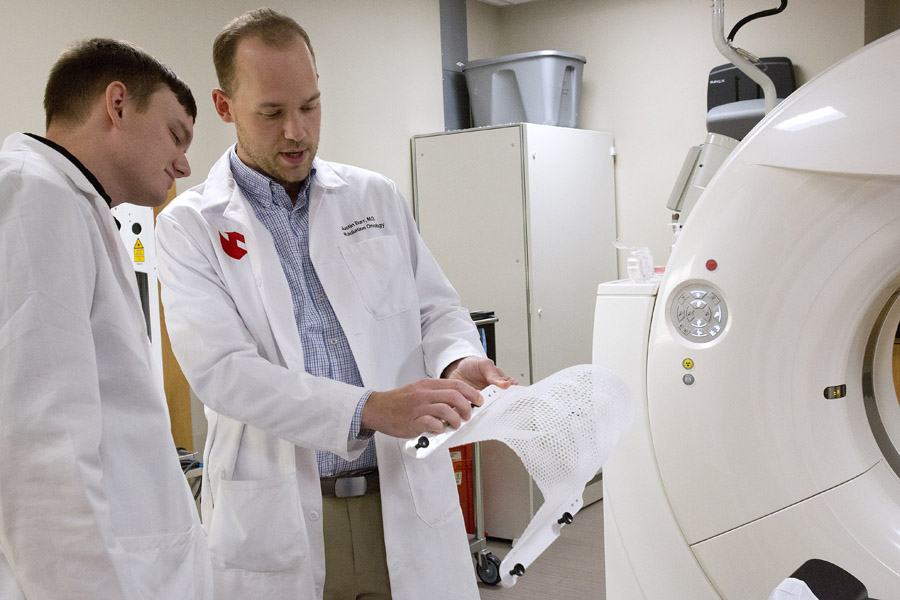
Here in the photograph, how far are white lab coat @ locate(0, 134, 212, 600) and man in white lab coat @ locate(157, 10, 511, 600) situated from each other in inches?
13.0

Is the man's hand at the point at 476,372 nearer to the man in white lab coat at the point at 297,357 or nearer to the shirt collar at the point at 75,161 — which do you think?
the man in white lab coat at the point at 297,357

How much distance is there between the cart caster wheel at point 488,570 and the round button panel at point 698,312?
5.79 ft

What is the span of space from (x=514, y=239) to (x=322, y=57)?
1132 mm

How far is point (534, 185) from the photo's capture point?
12.1 feet

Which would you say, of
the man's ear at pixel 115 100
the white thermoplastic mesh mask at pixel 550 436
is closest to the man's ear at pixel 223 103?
the man's ear at pixel 115 100

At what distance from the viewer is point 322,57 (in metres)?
Answer: 3.53

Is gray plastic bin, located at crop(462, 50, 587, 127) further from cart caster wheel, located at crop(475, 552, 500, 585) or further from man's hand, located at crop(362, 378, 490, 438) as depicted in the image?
man's hand, located at crop(362, 378, 490, 438)

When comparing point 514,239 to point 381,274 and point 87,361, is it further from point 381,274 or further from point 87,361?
point 87,361

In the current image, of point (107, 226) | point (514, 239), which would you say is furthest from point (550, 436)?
point (514, 239)

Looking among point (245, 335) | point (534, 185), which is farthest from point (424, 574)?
point (534, 185)

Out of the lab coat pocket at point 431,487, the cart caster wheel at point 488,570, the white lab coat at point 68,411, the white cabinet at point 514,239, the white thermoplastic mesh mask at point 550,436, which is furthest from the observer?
the white cabinet at point 514,239

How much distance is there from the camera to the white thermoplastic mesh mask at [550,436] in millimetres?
1117

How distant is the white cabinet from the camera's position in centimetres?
366

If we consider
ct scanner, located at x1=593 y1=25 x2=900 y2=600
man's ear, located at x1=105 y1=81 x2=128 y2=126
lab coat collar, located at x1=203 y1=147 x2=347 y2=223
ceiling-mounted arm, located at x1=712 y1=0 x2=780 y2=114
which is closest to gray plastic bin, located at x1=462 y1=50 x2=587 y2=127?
ceiling-mounted arm, located at x1=712 y1=0 x2=780 y2=114
